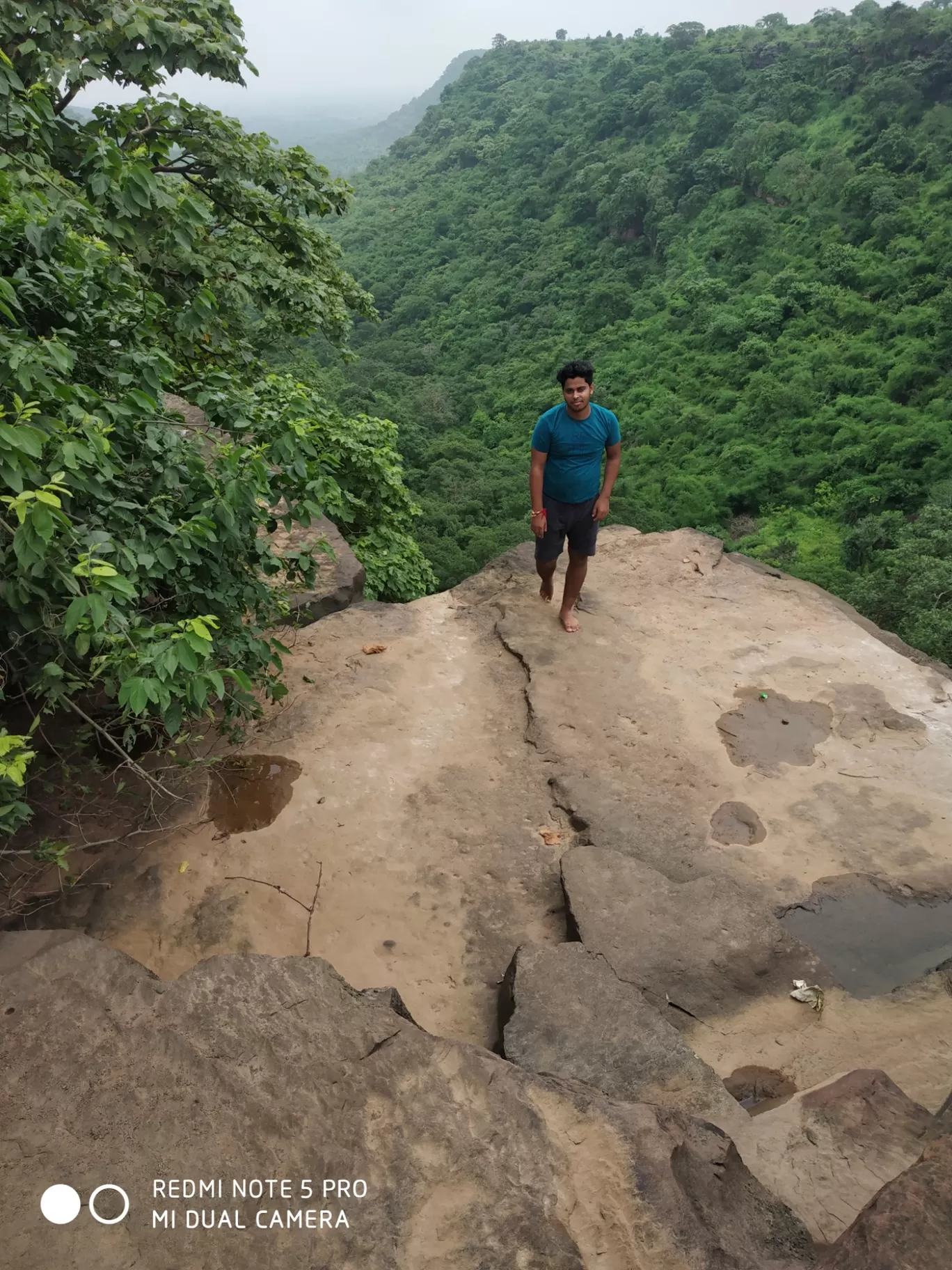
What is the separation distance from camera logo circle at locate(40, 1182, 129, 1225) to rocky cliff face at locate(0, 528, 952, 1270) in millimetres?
33

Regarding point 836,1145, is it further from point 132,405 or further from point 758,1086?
point 132,405

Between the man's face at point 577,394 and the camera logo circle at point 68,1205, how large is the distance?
3.67 m

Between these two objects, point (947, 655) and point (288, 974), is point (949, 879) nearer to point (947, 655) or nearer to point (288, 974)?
point (288, 974)

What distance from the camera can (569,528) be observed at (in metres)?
4.86

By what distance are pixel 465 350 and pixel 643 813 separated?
36.2m

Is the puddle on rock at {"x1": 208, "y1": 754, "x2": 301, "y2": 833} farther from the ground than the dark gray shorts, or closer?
closer

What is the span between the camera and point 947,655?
832 centimetres

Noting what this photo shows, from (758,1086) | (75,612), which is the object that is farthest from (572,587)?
(75,612)

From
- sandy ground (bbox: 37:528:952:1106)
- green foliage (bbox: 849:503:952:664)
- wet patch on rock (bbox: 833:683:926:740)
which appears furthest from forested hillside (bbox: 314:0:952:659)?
sandy ground (bbox: 37:528:952:1106)

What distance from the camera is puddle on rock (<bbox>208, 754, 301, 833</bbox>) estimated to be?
3.67 m

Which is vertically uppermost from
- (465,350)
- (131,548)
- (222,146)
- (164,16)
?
(164,16)

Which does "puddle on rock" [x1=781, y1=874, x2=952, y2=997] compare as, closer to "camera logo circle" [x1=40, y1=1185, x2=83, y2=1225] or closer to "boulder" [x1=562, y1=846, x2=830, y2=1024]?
"boulder" [x1=562, y1=846, x2=830, y2=1024]

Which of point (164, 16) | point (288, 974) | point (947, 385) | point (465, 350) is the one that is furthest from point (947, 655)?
point (465, 350)

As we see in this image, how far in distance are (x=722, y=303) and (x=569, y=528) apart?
98.0 feet
